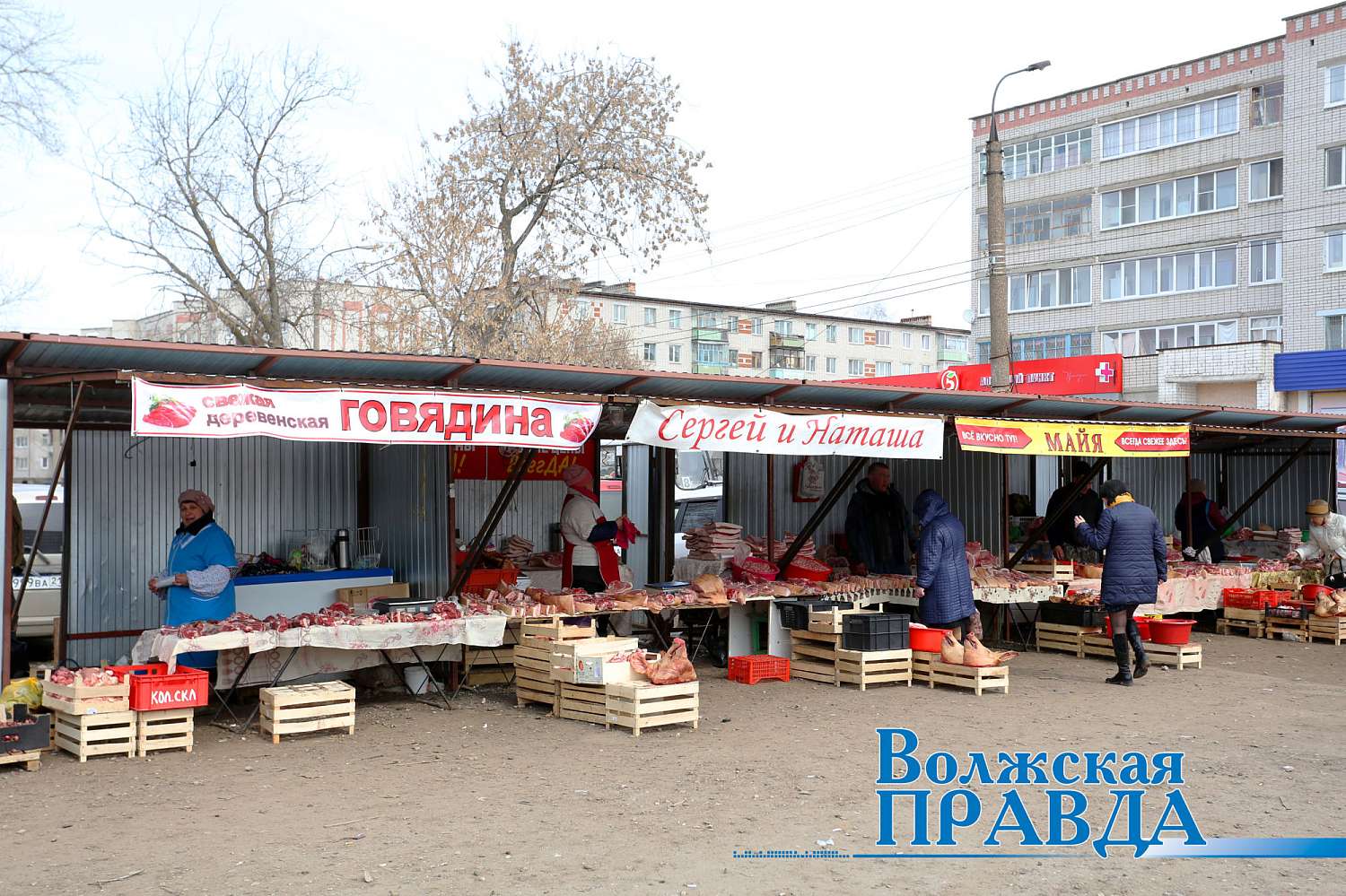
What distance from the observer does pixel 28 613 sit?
13.8 m

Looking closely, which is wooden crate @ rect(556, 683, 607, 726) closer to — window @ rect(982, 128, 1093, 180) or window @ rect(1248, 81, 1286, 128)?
window @ rect(1248, 81, 1286, 128)

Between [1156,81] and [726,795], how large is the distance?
4411cm

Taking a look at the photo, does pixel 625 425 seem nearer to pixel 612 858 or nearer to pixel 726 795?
pixel 726 795

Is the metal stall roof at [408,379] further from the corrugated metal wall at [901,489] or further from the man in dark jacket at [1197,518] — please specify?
the man in dark jacket at [1197,518]

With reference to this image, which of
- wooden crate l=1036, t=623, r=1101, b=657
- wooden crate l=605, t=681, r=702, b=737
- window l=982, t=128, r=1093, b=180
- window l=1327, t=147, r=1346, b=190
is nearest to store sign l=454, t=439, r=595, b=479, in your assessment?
wooden crate l=605, t=681, r=702, b=737

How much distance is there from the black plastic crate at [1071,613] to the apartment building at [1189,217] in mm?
25710

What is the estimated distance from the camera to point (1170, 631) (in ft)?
42.3

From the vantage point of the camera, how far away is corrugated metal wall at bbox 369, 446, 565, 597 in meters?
11.6

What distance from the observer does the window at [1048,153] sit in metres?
47.6

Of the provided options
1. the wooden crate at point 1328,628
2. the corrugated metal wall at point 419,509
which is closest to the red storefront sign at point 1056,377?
the wooden crate at point 1328,628

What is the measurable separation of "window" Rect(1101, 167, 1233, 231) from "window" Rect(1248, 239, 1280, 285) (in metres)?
1.66

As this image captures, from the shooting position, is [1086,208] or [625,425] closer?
[625,425]

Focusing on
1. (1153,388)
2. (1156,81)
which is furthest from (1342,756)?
(1156,81)

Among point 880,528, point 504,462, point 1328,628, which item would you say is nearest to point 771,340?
point 1328,628
